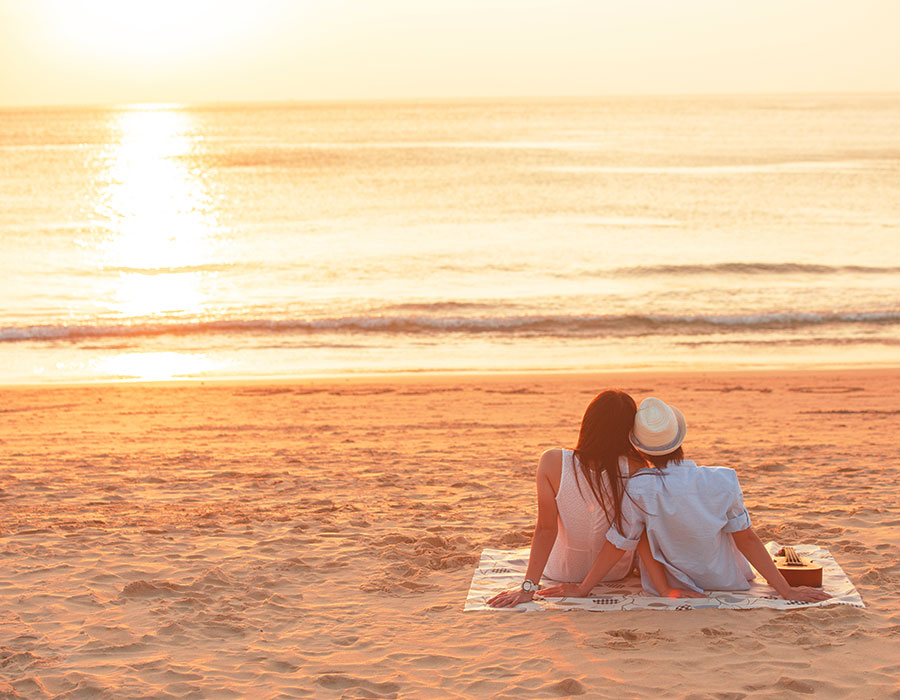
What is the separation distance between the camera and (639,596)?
493 cm

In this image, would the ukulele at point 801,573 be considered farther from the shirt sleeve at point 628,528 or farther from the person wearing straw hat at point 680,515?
the shirt sleeve at point 628,528

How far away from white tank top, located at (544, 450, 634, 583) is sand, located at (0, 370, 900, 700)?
15.5 inches

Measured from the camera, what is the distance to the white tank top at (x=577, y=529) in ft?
Result: 16.0

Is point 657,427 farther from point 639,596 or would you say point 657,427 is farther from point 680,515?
point 639,596

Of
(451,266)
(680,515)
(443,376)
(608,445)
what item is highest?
(451,266)

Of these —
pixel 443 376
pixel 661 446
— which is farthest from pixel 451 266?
pixel 661 446

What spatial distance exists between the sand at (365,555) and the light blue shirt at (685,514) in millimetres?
335

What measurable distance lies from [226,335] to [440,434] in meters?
9.06

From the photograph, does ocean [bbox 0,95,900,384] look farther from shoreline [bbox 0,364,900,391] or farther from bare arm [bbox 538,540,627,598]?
bare arm [bbox 538,540,627,598]

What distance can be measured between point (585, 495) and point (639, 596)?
0.59 meters

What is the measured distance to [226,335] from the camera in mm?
18016

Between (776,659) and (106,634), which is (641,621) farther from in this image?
(106,634)

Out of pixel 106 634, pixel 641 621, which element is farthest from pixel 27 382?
pixel 641 621

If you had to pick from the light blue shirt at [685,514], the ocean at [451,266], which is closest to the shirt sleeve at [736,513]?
the light blue shirt at [685,514]
